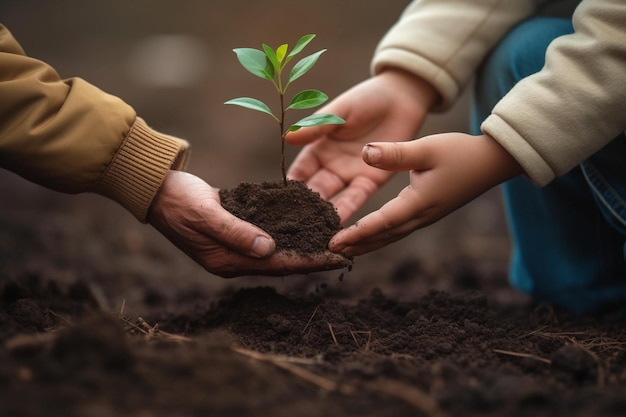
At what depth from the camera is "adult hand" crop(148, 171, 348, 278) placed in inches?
64.9

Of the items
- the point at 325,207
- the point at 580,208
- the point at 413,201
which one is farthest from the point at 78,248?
the point at 580,208

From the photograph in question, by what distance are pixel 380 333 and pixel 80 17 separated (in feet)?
28.2

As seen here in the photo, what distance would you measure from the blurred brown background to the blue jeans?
0.54 metres

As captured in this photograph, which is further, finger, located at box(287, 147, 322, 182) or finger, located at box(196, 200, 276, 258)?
finger, located at box(287, 147, 322, 182)

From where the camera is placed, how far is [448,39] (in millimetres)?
2285

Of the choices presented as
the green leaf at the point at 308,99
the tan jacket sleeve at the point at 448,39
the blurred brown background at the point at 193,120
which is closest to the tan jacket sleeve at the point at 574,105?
the green leaf at the point at 308,99

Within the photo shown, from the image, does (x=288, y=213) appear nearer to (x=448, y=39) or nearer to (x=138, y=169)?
(x=138, y=169)

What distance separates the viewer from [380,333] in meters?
1.71

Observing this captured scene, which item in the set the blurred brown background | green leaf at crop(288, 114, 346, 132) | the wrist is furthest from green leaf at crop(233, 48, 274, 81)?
the blurred brown background

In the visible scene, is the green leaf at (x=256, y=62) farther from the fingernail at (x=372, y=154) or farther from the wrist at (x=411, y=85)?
the wrist at (x=411, y=85)

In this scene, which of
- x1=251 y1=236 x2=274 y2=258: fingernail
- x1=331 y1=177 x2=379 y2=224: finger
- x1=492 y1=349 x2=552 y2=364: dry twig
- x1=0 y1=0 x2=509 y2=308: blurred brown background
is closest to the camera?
x1=492 y1=349 x2=552 y2=364: dry twig

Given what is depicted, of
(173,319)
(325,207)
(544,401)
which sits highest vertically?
(325,207)

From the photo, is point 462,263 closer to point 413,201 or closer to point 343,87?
Result: point 413,201

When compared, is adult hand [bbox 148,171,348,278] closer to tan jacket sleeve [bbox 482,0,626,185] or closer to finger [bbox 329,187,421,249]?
finger [bbox 329,187,421,249]
